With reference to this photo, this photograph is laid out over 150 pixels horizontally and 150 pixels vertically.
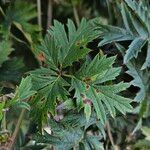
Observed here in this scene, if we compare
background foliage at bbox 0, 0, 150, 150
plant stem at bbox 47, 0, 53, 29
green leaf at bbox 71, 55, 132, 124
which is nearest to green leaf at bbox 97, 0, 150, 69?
background foliage at bbox 0, 0, 150, 150

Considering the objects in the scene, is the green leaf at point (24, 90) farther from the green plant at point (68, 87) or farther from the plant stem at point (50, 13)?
the plant stem at point (50, 13)

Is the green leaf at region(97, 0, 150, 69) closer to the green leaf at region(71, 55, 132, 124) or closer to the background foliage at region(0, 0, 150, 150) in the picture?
the background foliage at region(0, 0, 150, 150)

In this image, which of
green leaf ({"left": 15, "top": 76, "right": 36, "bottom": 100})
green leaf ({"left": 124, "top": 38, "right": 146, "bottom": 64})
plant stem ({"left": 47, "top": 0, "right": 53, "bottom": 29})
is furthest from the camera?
plant stem ({"left": 47, "top": 0, "right": 53, "bottom": 29})

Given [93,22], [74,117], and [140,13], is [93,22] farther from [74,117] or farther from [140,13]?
[74,117]

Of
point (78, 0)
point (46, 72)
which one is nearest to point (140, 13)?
point (46, 72)

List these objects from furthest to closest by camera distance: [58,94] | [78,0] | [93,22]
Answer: [78,0] → [93,22] → [58,94]

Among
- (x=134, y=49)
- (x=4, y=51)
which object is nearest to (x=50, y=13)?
(x=4, y=51)

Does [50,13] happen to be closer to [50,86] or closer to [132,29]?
[132,29]

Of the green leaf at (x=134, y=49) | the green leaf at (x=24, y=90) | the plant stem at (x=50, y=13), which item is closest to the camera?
the green leaf at (x=24, y=90)

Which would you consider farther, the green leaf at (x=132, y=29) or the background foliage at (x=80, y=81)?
the green leaf at (x=132, y=29)

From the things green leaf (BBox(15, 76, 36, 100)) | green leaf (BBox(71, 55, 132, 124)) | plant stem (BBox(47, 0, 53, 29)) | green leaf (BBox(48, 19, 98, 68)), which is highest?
plant stem (BBox(47, 0, 53, 29))

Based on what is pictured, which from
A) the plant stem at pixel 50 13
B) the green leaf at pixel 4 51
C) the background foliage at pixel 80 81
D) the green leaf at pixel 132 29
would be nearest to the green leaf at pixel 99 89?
the background foliage at pixel 80 81
